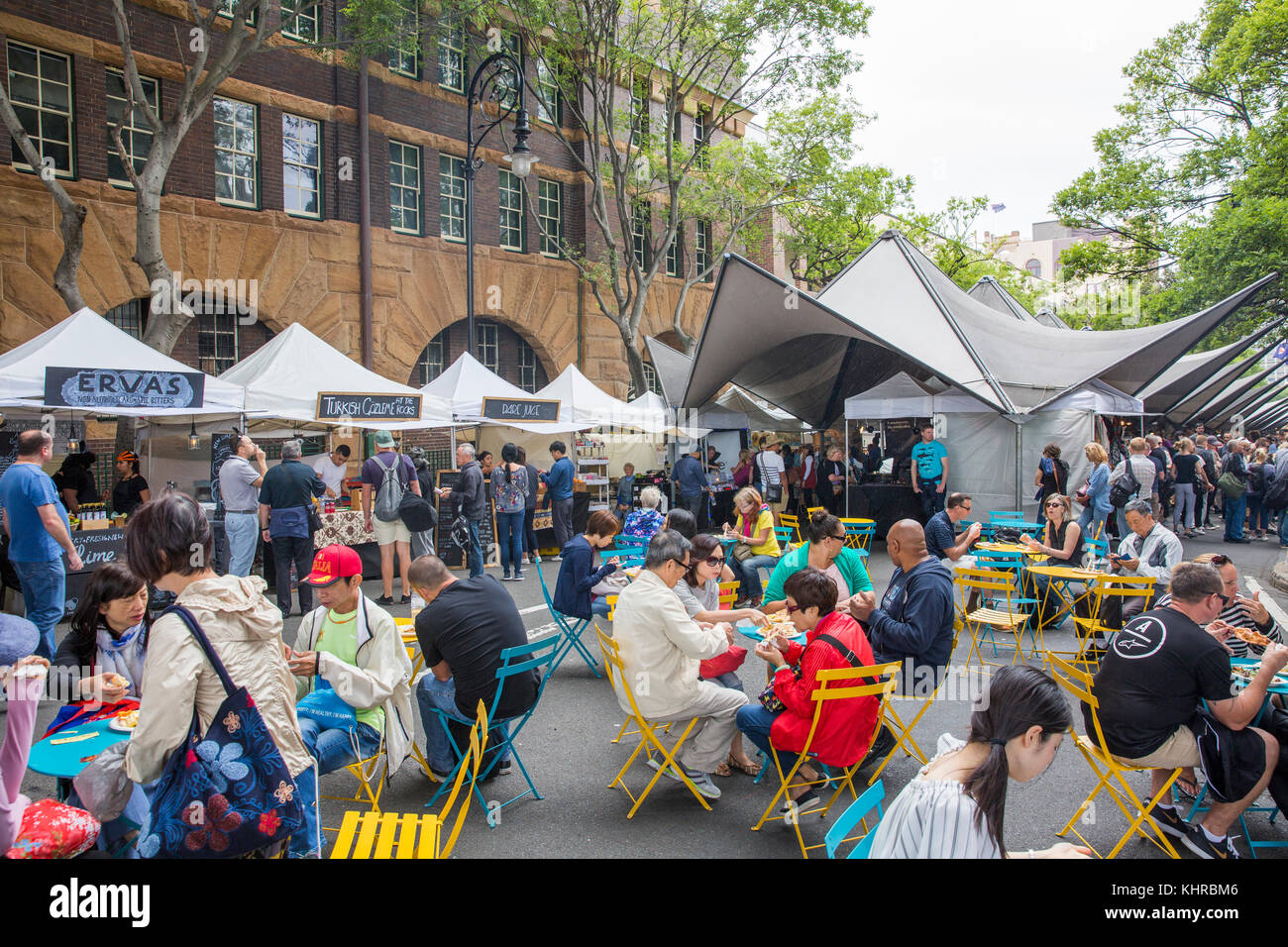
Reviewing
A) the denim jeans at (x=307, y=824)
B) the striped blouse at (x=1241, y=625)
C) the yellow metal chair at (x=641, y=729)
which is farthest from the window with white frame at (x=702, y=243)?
the denim jeans at (x=307, y=824)

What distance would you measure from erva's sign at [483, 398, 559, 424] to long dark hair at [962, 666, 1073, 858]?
34.8 ft

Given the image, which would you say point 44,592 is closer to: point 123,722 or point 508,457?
point 123,722

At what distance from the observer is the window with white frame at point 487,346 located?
67.7 feet

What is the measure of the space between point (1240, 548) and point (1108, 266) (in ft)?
40.5

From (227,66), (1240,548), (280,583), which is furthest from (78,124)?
(1240,548)

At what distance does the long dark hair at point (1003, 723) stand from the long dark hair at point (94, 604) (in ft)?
11.6

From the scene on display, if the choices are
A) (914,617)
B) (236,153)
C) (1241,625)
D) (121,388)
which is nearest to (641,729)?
(914,617)

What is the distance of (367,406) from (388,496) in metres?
→ 1.83

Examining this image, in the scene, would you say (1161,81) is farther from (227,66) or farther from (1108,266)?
(227,66)

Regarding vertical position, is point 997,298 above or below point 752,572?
above

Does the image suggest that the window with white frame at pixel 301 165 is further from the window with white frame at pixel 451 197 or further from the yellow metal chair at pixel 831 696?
the yellow metal chair at pixel 831 696

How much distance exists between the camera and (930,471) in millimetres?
13750

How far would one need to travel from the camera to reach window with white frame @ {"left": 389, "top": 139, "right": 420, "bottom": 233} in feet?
60.6

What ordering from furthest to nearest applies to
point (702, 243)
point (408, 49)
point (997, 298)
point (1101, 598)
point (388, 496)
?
1. point (702, 243)
2. point (997, 298)
3. point (408, 49)
4. point (388, 496)
5. point (1101, 598)
